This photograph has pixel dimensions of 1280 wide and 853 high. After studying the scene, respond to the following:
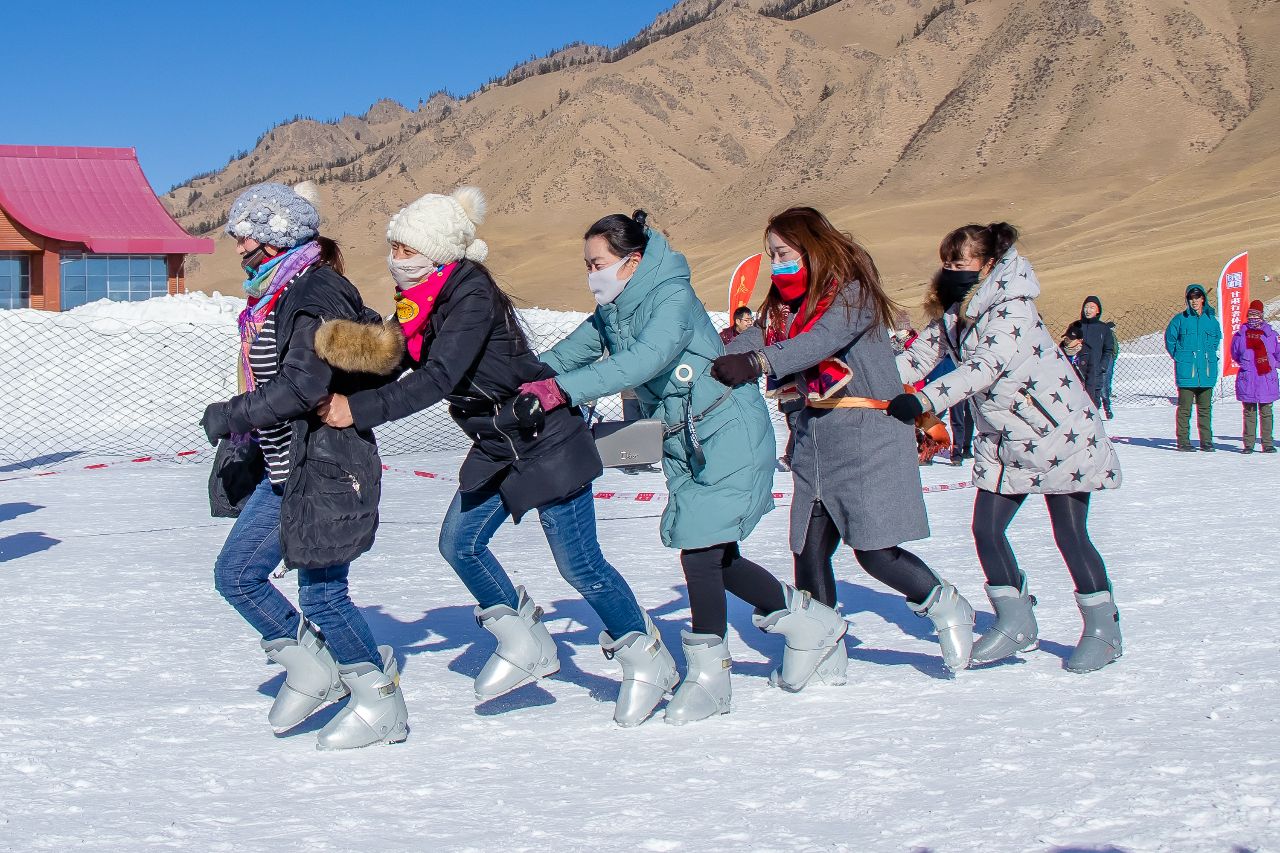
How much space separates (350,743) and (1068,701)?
7.24 feet

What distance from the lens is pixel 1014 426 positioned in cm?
466

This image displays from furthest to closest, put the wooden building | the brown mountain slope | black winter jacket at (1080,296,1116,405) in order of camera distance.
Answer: the brown mountain slope, the wooden building, black winter jacket at (1080,296,1116,405)

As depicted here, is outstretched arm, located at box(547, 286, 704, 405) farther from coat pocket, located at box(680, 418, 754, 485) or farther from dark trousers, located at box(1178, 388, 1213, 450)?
dark trousers, located at box(1178, 388, 1213, 450)

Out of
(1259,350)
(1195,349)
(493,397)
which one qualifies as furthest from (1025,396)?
(1259,350)

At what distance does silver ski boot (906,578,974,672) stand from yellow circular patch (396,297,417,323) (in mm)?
1941

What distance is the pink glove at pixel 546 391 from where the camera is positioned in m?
3.86

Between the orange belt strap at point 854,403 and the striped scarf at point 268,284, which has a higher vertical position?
the striped scarf at point 268,284

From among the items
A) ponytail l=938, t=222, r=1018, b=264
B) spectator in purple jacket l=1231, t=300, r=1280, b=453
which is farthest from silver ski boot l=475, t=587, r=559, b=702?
spectator in purple jacket l=1231, t=300, r=1280, b=453

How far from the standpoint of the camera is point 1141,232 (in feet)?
181

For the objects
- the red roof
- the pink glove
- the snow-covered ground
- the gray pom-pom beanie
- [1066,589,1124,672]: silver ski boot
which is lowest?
the snow-covered ground

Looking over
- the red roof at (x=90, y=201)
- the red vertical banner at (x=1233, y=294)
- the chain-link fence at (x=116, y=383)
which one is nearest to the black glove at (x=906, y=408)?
the chain-link fence at (x=116, y=383)

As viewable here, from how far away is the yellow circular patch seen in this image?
3934 mm

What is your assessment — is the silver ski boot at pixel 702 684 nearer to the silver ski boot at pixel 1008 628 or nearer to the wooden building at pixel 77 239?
the silver ski boot at pixel 1008 628

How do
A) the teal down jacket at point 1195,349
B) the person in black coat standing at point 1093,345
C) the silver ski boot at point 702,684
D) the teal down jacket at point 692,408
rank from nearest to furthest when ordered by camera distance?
the teal down jacket at point 692,408
the silver ski boot at point 702,684
the teal down jacket at point 1195,349
the person in black coat standing at point 1093,345
